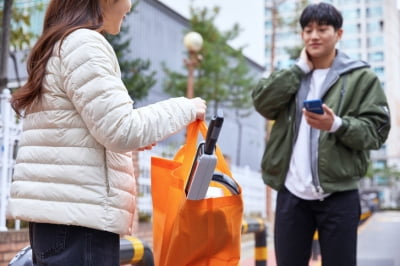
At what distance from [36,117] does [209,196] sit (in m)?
0.55

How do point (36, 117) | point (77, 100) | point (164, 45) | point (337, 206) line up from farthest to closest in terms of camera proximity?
point (164, 45), point (337, 206), point (36, 117), point (77, 100)

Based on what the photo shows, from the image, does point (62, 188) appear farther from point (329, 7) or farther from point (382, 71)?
point (382, 71)

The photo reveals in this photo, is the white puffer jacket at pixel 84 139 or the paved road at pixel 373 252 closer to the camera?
Result: the white puffer jacket at pixel 84 139

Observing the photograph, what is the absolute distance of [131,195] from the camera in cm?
155

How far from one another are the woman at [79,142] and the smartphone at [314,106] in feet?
2.40

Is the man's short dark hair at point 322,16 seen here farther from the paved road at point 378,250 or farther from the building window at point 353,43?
the building window at point 353,43

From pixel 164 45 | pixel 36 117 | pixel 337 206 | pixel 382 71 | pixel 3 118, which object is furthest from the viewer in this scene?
pixel 382 71

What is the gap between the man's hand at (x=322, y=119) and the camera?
84.4 inches

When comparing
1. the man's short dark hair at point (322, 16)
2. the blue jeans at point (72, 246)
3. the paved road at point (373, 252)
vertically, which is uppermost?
the man's short dark hair at point (322, 16)

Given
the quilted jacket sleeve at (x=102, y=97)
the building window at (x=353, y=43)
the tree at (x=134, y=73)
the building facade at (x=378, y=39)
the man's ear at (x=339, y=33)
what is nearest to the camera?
the quilted jacket sleeve at (x=102, y=97)

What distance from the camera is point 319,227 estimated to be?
2.32 m

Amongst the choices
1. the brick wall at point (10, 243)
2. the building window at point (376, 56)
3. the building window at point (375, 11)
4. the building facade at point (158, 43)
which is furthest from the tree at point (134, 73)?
the building window at point (375, 11)

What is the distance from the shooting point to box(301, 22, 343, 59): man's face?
240cm

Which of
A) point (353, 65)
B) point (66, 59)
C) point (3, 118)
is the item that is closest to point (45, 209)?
point (66, 59)
